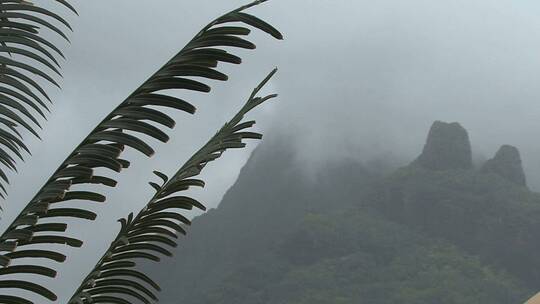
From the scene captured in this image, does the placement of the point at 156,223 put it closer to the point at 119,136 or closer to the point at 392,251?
the point at 119,136

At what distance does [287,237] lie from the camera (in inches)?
4724

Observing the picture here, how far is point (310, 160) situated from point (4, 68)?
14123 cm

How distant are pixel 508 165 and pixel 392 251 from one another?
17213 mm

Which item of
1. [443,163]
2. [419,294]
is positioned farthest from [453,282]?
[443,163]

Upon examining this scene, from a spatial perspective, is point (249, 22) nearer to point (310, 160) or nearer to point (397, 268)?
point (397, 268)

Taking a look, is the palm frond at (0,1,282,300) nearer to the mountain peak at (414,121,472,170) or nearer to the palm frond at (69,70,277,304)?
the palm frond at (69,70,277,304)

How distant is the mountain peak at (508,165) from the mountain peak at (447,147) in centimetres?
283

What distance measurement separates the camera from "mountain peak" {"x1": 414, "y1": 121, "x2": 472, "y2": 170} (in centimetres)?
12188

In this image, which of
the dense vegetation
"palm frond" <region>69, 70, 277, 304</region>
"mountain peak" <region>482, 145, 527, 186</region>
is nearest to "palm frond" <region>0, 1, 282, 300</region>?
"palm frond" <region>69, 70, 277, 304</region>

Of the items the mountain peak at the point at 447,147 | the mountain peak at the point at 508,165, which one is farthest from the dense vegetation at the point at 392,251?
the mountain peak at the point at 508,165

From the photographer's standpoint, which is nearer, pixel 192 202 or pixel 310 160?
pixel 192 202

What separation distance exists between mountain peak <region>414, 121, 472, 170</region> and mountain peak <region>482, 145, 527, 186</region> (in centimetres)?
283

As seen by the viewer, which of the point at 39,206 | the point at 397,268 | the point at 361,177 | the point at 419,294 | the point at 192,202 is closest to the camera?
the point at 39,206

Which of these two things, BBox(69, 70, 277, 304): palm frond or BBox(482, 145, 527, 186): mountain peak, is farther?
BBox(482, 145, 527, 186): mountain peak
